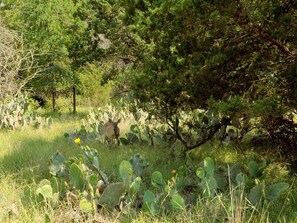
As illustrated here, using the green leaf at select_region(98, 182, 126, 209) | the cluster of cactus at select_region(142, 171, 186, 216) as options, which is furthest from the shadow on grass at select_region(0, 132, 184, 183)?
the cluster of cactus at select_region(142, 171, 186, 216)

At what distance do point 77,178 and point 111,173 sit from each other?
1.20m

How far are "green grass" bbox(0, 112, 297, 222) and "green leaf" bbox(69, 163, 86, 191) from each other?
22cm

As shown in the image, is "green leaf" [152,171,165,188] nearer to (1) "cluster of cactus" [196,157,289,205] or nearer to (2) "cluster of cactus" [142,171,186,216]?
(2) "cluster of cactus" [142,171,186,216]

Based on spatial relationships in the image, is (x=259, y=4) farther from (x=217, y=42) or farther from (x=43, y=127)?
(x=43, y=127)

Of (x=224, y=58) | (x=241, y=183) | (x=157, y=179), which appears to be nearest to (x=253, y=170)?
(x=241, y=183)

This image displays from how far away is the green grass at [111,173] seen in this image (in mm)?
3365

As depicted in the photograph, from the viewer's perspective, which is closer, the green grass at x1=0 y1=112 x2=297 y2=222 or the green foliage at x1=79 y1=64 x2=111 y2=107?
the green grass at x1=0 y1=112 x2=297 y2=222

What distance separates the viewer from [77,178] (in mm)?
3785

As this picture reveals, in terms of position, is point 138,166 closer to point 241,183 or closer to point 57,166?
point 57,166

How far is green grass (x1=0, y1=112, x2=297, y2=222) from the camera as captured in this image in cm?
337

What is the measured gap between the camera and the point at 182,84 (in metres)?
4.75

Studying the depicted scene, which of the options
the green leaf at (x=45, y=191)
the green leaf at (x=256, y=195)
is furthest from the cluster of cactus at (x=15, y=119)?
the green leaf at (x=256, y=195)

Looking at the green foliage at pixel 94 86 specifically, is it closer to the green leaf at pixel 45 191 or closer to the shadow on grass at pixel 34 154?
the shadow on grass at pixel 34 154

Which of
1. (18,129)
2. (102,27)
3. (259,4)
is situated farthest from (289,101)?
(102,27)
